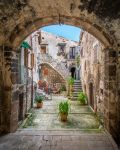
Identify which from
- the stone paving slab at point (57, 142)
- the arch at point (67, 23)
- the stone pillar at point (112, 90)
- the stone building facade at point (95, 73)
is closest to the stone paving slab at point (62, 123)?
the stone building facade at point (95, 73)

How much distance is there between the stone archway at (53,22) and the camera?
5410 mm

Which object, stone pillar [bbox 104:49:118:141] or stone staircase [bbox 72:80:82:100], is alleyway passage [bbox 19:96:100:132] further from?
stone staircase [bbox 72:80:82:100]


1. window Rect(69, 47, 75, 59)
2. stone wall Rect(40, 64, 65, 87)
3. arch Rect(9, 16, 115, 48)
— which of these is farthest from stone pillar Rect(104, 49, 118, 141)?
window Rect(69, 47, 75, 59)

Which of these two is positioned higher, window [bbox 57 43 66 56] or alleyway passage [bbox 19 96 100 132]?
window [bbox 57 43 66 56]

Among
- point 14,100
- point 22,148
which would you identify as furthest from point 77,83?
point 22,148

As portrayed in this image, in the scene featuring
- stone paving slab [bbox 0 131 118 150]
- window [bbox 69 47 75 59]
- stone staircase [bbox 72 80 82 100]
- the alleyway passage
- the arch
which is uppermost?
window [bbox 69 47 75 59]

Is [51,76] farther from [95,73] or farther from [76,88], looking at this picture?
[95,73]

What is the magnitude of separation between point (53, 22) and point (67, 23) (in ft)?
1.55

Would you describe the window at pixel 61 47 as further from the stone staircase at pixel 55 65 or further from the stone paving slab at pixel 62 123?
the stone paving slab at pixel 62 123

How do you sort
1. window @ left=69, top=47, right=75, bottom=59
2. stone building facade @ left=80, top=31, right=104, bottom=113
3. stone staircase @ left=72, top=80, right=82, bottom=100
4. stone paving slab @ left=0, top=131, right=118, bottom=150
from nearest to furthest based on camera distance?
1. stone paving slab @ left=0, top=131, right=118, bottom=150
2. stone building facade @ left=80, top=31, right=104, bottom=113
3. stone staircase @ left=72, top=80, right=82, bottom=100
4. window @ left=69, top=47, right=75, bottom=59

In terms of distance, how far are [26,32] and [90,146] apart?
158 inches

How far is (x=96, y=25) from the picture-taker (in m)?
6.23

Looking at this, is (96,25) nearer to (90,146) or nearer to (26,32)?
(26,32)

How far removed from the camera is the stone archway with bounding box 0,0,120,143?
5.41 m
